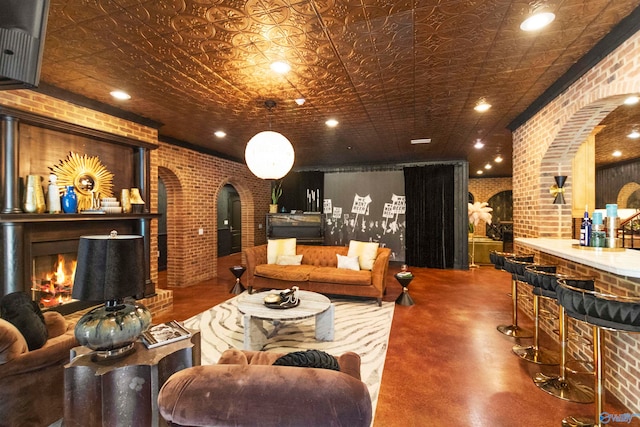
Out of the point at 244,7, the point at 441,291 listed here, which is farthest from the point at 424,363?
the point at 244,7

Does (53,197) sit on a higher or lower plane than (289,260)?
higher

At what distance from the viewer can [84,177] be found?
11.1 ft

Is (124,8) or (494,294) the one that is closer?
(124,8)

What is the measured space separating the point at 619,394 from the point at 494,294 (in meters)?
2.87

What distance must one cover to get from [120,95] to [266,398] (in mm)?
3503

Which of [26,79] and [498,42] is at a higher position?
[498,42]

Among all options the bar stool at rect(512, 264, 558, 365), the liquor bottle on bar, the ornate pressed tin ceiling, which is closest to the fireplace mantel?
the ornate pressed tin ceiling

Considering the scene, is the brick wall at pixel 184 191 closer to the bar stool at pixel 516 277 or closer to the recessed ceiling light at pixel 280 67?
the recessed ceiling light at pixel 280 67

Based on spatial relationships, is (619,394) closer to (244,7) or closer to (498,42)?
(498,42)

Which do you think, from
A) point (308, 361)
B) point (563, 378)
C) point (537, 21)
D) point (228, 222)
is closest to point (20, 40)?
point (308, 361)

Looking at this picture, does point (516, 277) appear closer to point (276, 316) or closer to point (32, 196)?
point (276, 316)

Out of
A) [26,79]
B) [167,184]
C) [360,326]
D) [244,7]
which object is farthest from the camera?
[167,184]

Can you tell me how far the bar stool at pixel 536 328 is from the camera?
101 inches

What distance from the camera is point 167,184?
5.48 meters
